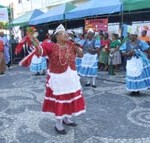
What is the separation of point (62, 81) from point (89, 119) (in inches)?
45.7

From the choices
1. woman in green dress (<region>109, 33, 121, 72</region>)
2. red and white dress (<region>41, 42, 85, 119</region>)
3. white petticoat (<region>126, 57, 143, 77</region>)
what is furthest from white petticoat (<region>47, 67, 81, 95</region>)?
woman in green dress (<region>109, 33, 121, 72</region>)

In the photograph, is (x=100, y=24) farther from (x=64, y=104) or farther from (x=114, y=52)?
(x=64, y=104)

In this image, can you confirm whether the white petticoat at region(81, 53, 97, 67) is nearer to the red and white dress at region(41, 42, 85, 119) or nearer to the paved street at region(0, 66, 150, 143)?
the paved street at region(0, 66, 150, 143)

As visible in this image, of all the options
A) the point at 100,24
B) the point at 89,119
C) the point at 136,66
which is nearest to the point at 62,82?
the point at 89,119

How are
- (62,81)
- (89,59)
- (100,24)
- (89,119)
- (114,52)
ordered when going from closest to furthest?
(62,81) → (89,119) → (89,59) → (114,52) → (100,24)

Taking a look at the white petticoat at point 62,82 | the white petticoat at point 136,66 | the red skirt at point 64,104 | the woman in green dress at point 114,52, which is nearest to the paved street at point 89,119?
the red skirt at point 64,104

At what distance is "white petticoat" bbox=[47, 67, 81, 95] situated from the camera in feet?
15.2

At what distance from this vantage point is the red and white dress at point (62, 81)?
461cm

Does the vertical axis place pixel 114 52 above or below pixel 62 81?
above

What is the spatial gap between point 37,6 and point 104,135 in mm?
23519

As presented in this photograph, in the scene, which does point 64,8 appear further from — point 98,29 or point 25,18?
point 25,18

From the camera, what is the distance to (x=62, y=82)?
183 inches

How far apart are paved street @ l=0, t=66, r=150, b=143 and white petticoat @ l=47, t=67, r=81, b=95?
65 centimetres

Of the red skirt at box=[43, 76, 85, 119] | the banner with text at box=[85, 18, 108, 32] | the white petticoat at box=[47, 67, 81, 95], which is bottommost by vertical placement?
the red skirt at box=[43, 76, 85, 119]
